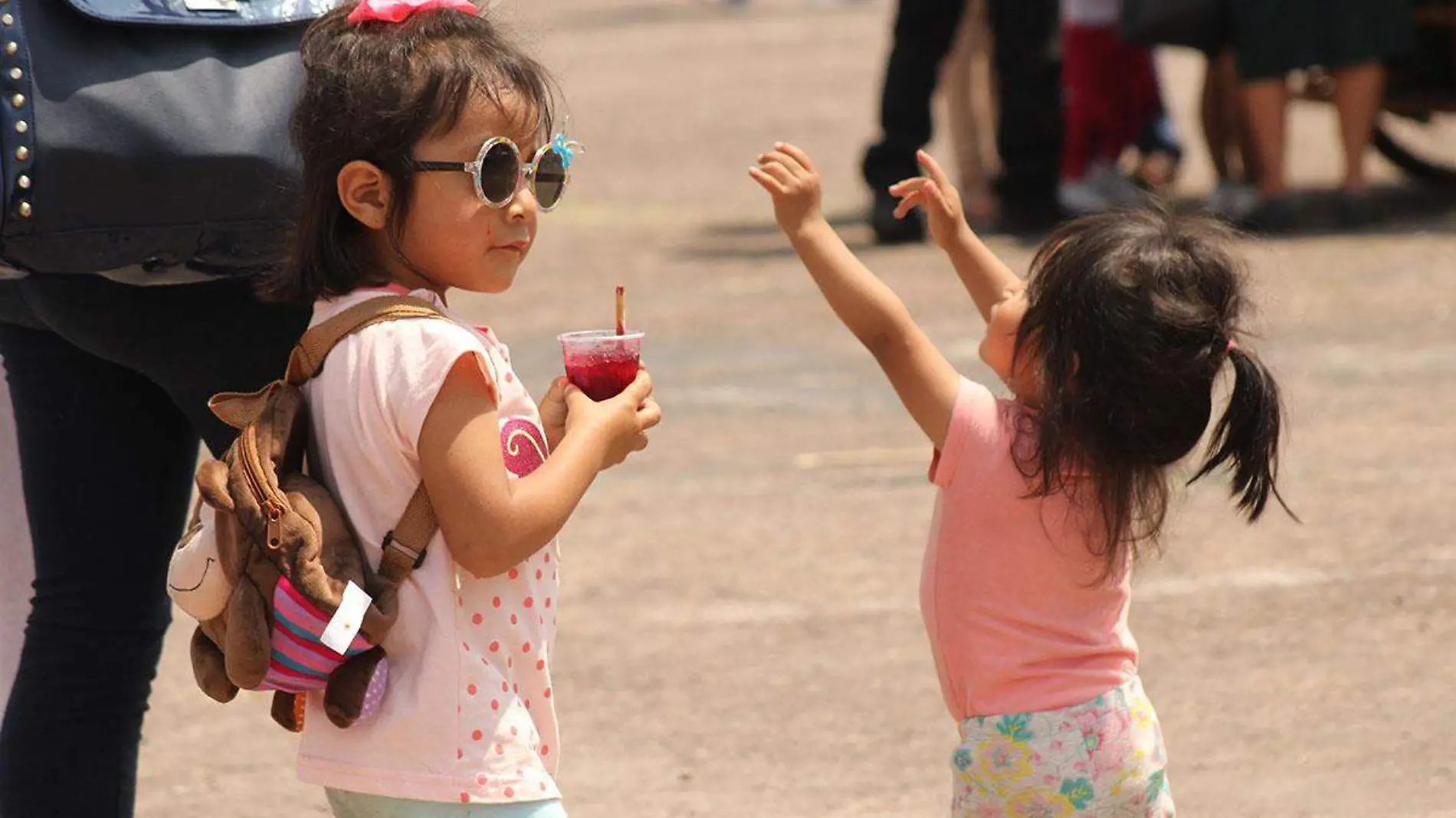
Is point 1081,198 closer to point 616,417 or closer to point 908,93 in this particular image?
point 908,93

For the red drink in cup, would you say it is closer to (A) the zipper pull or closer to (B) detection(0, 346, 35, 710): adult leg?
(A) the zipper pull

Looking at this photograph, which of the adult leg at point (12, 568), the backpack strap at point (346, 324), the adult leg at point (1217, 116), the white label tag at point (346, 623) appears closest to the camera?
the white label tag at point (346, 623)

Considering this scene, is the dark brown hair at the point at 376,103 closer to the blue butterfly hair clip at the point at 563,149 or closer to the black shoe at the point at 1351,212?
the blue butterfly hair clip at the point at 563,149

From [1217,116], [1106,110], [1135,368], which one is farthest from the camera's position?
[1217,116]

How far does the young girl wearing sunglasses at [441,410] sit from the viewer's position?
2.53 m

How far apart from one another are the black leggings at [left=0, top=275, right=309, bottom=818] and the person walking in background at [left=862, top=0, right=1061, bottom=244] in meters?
6.74

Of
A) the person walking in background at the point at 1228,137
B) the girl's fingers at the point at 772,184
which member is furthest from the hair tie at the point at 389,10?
the person walking in background at the point at 1228,137

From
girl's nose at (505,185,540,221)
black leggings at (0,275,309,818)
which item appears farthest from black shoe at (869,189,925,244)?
girl's nose at (505,185,540,221)

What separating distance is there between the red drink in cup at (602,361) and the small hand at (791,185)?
463 mm

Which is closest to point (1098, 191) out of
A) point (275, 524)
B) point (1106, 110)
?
point (1106, 110)

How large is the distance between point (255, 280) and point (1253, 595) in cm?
295

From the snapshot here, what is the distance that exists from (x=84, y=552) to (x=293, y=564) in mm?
744

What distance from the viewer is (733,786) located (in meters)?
4.22

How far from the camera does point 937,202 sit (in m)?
3.28
